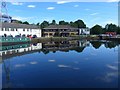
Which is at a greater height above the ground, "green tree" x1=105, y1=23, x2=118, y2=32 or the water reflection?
"green tree" x1=105, y1=23, x2=118, y2=32

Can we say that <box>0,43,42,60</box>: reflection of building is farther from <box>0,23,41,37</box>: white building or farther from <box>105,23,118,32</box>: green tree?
<box>105,23,118,32</box>: green tree

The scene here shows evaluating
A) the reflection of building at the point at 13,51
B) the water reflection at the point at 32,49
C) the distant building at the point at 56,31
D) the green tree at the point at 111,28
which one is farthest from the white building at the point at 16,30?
the green tree at the point at 111,28

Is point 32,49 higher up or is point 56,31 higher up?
point 56,31

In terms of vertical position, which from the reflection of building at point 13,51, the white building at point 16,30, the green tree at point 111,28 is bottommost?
the reflection of building at point 13,51

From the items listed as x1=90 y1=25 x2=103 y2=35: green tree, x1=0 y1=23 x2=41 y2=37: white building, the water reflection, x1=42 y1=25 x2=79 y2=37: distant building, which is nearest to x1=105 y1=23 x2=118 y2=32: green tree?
x1=90 y1=25 x2=103 y2=35: green tree

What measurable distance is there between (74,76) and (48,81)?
2395mm

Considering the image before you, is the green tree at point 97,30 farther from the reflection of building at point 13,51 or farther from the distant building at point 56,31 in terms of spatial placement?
the reflection of building at point 13,51

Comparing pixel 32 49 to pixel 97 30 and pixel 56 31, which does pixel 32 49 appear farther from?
pixel 97 30

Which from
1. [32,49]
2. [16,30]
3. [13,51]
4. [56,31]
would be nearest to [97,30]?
[56,31]

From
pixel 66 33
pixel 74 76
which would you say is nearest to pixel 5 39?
pixel 74 76

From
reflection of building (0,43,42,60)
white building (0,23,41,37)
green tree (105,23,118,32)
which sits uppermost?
green tree (105,23,118,32)

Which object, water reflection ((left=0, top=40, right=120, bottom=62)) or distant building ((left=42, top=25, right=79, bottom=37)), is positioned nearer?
water reflection ((left=0, top=40, right=120, bottom=62))

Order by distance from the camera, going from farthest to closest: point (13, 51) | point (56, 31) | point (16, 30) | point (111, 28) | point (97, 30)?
point (111, 28) → point (97, 30) → point (56, 31) → point (16, 30) → point (13, 51)

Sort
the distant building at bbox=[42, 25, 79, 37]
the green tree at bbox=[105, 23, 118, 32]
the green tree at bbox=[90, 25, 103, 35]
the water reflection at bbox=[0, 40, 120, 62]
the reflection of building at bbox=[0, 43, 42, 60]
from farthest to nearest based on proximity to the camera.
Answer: the green tree at bbox=[105, 23, 118, 32] → the green tree at bbox=[90, 25, 103, 35] → the distant building at bbox=[42, 25, 79, 37] → the water reflection at bbox=[0, 40, 120, 62] → the reflection of building at bbox=[0, 43, 42, 60]
